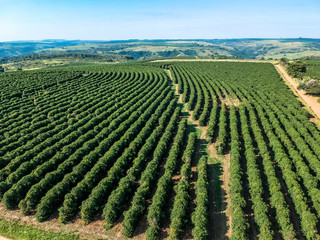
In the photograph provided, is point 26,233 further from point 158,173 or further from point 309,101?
point 309,101

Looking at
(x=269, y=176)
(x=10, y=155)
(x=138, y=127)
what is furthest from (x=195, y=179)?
(x=10, y=155)

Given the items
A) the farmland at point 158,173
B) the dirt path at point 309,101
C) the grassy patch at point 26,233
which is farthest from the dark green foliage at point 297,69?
the grassy patch at point 26,233

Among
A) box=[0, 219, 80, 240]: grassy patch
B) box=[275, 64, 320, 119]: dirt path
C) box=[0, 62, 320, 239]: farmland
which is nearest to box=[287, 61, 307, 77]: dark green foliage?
box=[275, 64, 320, 119]: dirt path

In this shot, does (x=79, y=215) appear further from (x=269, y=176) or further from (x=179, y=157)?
(x=269, y=176)

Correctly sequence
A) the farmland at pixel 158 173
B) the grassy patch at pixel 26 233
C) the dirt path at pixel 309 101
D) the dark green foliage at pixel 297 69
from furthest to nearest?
the dark green foliage at pixel 297 69
the dirt path at pixel 309 101
the farmland at pixel 158 173
the grassy patch at pixel 26 233

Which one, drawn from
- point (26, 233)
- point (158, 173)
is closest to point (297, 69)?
point (158, 173)

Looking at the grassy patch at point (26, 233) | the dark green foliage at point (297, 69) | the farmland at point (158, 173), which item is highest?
the dark green foliage at point (297, 69)

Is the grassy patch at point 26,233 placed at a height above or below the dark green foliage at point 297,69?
below

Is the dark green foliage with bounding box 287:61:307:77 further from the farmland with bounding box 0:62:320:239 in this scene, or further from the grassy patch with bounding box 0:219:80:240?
the grassy patch with bounding box 0:219:80:240

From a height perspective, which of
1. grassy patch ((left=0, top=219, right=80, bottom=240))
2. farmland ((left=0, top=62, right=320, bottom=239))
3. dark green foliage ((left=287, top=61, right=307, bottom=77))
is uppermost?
dark green foliage ((left=287, top=61, right=307, bottom=77))

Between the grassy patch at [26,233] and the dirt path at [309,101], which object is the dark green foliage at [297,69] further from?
the grassy patch at [26,233]

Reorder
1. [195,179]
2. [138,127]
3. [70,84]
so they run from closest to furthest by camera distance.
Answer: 1. [195,179]
2. [138,127]
3. [70,84]
